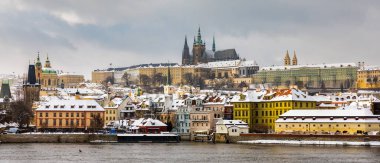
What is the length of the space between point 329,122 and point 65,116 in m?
33.1

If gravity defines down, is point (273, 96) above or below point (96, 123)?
above

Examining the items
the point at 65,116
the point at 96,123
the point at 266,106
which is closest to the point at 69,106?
the point at 65,116

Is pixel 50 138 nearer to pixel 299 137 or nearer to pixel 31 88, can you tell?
pixel 299 137

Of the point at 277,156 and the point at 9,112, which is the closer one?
the point at 277,156

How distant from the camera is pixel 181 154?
2672 inches

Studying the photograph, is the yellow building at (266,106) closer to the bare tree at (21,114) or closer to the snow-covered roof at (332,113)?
the snow-covered roof at (332,113)

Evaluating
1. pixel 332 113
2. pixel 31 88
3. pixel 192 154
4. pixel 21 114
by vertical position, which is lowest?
pixel 192 154

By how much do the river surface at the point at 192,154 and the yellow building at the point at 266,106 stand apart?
16.6 metres

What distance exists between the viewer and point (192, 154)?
67688mm

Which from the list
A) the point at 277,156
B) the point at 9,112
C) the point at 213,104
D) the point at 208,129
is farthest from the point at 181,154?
the point at 9,112

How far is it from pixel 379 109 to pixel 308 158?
3440cm

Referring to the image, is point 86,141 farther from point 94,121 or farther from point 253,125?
point 253,125

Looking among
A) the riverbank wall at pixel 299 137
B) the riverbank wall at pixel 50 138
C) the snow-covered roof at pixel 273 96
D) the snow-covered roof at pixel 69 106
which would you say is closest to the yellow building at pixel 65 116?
the snow-covered roof at pixel 69 106

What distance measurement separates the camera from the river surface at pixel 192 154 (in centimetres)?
6156
